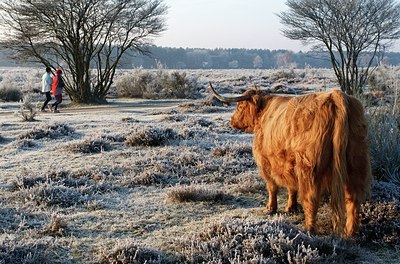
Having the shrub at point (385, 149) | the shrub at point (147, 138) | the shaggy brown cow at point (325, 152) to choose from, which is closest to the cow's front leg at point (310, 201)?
the shaggy brown cow at point (325, 152)

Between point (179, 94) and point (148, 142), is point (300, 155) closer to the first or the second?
point (148, 142)

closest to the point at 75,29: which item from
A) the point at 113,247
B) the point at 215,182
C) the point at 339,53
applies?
the point at 339,53

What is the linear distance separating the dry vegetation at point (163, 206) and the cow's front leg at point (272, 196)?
4.3 inches

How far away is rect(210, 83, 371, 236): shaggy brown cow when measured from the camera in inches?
177

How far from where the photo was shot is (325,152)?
452 cm

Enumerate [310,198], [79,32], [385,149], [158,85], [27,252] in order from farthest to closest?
[158,85], [79,32], [385,149], [310,198], [27,252]

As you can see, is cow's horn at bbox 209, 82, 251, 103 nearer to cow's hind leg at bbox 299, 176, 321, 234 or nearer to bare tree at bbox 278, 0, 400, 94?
cow's hind leg at bbox 299, 176, 321, 234

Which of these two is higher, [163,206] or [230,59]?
[230,59]

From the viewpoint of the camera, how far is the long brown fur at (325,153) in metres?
4.51

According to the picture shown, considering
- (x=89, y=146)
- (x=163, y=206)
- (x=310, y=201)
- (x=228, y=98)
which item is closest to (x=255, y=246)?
(x=310, y=201)

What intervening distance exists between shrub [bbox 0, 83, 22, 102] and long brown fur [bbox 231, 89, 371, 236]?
25.5m

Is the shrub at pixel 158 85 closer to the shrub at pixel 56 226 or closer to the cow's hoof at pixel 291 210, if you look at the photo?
the cow's hoof at pixel 291 210

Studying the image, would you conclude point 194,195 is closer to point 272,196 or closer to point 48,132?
point 272,196

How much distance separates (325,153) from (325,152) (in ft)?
0.04
